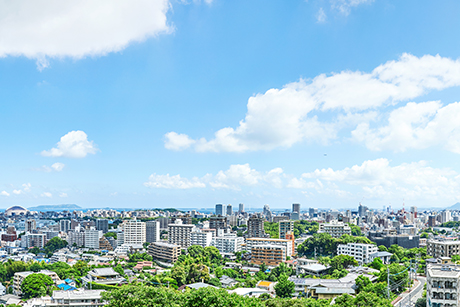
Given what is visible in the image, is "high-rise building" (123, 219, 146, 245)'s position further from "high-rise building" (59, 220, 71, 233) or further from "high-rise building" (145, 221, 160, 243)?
"high-rise building" (59, 220, 71, 233)

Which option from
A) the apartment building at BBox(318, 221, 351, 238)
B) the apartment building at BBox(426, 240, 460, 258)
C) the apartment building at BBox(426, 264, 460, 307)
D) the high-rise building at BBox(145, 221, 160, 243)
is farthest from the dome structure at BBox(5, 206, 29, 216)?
the apartment building at BBox(426, 264, 460, 307)

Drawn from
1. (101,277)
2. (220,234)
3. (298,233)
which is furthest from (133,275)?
(298,233)

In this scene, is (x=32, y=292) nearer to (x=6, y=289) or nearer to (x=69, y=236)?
(x=6, y=289)

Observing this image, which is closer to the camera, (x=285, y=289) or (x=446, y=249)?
(x=285, y=289)

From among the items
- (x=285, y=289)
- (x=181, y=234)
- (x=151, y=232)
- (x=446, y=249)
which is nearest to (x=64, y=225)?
(x=151, y=232)

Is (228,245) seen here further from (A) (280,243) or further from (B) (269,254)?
(B) (269,254)

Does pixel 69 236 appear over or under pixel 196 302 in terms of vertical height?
under
